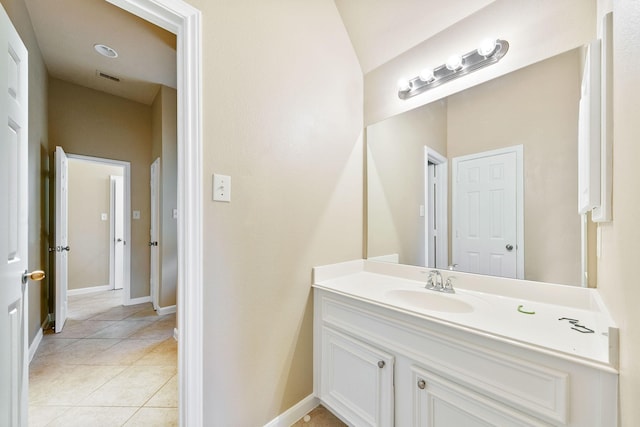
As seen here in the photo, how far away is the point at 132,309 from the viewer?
331 centimetres

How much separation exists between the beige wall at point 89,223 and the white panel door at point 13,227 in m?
3.49

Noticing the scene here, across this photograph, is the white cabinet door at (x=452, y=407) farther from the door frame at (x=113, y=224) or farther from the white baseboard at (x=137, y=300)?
the door frame at (x=113, y=224)

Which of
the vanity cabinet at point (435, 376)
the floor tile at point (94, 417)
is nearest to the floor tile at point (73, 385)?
the floor tile at point (94, 417)

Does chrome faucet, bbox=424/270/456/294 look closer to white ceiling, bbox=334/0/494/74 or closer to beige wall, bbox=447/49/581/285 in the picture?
beige wall, bbox=447/49/581/285

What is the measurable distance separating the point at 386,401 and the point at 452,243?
0.91 metres

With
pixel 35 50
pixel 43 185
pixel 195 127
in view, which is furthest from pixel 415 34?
pixel 43 185

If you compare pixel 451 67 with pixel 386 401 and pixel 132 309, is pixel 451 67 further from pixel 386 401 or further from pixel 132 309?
pixel 132 309

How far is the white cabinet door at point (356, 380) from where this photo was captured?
1211mm

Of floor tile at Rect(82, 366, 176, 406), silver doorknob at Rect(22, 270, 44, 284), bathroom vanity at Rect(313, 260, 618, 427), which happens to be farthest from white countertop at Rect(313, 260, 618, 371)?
floor tile at Rect(82, 366, 176, 406)

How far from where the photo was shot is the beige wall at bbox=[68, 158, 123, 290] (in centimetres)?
398

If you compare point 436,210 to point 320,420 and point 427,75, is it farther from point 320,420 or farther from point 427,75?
point 320,420

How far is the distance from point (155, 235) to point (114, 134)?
1.43 metres

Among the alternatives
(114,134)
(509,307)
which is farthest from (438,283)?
(114,134)

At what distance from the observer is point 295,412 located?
149 cm
